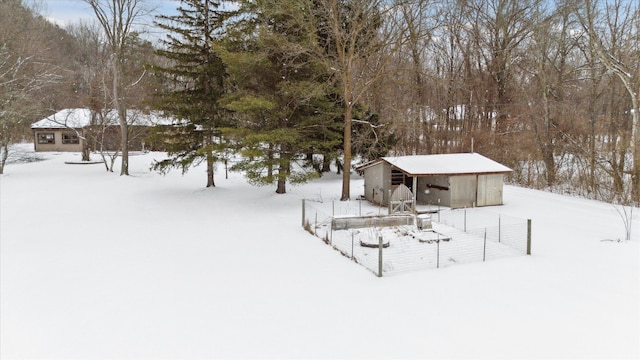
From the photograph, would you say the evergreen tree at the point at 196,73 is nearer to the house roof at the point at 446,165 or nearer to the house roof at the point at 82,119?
the house roof at the point at 446,165

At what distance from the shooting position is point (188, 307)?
6.71m

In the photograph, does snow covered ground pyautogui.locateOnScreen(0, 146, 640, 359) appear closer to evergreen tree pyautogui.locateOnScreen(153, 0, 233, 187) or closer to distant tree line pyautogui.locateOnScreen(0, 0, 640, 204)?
distant tree line pyautogui.locateOnScreen(0, 0, 640, 204)

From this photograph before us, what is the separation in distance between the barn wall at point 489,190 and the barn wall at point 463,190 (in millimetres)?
260

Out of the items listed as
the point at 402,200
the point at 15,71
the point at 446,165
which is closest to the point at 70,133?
the point at 15,71

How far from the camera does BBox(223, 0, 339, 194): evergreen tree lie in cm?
1515

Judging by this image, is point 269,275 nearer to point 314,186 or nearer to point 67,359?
point 67,359

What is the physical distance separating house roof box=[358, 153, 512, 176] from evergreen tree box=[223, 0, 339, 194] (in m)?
3.25

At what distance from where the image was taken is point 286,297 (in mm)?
7078

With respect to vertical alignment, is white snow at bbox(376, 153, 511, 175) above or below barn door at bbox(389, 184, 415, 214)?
above

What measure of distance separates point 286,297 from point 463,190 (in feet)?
32.9

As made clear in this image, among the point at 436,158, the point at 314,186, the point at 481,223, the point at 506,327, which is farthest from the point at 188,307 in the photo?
the point at 314,186

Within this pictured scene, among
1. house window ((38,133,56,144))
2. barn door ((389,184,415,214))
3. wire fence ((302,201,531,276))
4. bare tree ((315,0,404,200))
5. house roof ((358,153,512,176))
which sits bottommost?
wire fence ((302,201,531,276))

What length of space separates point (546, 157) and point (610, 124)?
3.24m

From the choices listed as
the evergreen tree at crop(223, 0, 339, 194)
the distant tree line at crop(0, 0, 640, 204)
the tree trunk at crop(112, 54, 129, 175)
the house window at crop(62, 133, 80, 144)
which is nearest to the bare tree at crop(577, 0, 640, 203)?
the distant tree line at crop(0, 0, 640, 204)
